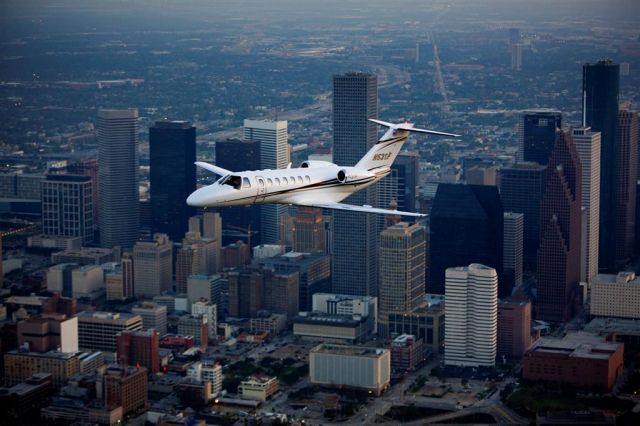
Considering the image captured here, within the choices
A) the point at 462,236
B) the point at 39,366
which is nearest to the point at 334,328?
the point at 462,236

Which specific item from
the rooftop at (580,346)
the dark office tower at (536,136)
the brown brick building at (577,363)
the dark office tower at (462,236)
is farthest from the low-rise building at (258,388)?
the dark office tower at (536,136)

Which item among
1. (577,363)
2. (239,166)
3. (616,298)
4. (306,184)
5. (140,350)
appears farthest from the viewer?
(239,166)

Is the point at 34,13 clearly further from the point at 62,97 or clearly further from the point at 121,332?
the point at 121,332

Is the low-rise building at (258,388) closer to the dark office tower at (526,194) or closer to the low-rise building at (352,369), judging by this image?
the low-rise building at (352,369)

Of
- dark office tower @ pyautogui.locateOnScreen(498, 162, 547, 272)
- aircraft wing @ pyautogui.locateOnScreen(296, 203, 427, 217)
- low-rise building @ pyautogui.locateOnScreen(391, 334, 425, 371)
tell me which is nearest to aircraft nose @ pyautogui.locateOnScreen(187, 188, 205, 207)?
aircraft wing @ pyautogui.locateOnScreen(296, 203, 427, 217)

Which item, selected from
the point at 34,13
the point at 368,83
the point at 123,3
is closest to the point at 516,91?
the point at 368,83

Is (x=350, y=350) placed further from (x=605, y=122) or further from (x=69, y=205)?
(x=69, y=205)
